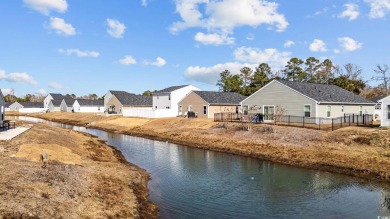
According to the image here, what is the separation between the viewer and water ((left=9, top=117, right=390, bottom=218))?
15977mm

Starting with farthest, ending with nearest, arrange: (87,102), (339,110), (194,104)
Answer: (87,102), (194,104), (339,110)

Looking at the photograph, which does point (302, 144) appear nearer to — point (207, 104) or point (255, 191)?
point (255, 191)

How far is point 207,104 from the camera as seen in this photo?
59406 millimetres

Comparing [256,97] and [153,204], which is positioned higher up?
[256,97]

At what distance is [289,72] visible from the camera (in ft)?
275

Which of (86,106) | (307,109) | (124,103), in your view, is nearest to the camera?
(307,109)

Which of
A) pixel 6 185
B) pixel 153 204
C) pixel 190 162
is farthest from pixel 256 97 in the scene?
pixel 6 185

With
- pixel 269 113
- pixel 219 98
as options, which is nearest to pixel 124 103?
pixel 219 98

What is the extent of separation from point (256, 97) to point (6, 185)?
39.0m

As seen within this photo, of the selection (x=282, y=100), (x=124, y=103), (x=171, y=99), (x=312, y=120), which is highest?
(x=171, y=99)

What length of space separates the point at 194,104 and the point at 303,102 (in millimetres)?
25492

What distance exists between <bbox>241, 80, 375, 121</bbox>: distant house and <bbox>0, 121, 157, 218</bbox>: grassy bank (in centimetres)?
2649

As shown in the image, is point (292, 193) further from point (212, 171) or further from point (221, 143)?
point (221, 143)

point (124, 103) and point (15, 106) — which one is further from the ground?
point (15, 106)
